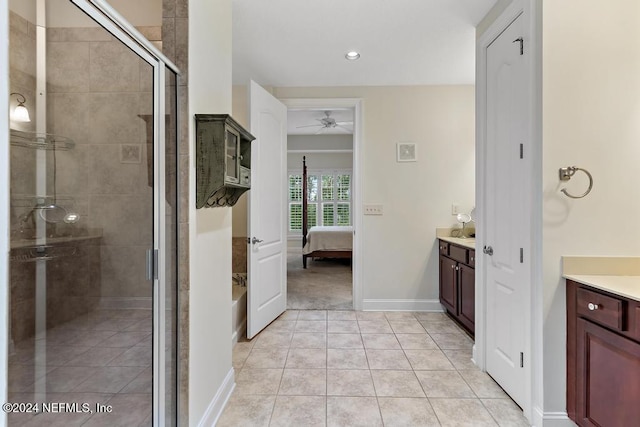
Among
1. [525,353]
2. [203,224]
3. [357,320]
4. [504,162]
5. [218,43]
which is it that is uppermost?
[218,43]

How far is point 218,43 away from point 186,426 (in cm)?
198

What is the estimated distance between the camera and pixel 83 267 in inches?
42.9

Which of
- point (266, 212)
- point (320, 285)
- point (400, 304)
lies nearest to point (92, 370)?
point (266, 212)

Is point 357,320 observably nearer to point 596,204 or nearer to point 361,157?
point 361,157

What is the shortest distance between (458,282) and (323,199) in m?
5.42

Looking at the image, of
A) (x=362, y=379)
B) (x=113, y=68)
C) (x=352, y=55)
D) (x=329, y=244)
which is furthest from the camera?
(x=329, y=244)

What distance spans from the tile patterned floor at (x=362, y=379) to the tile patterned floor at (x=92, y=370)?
69 cm

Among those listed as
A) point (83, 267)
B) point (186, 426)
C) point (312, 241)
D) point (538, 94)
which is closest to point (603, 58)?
point (538, 94)

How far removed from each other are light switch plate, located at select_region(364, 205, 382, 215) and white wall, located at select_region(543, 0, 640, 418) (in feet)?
6.64

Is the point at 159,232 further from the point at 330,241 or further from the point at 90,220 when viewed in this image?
the point at 330,241

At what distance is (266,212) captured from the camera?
304cm

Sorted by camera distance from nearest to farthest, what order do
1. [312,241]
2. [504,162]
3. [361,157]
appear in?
[504,162]
[361,157]
[312,241]

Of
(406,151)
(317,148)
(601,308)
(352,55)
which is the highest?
(317,148)

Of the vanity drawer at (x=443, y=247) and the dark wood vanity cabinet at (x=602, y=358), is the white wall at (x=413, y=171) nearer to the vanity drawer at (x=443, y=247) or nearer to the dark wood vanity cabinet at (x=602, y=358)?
the vanity drawer at (x=443, y=247)
